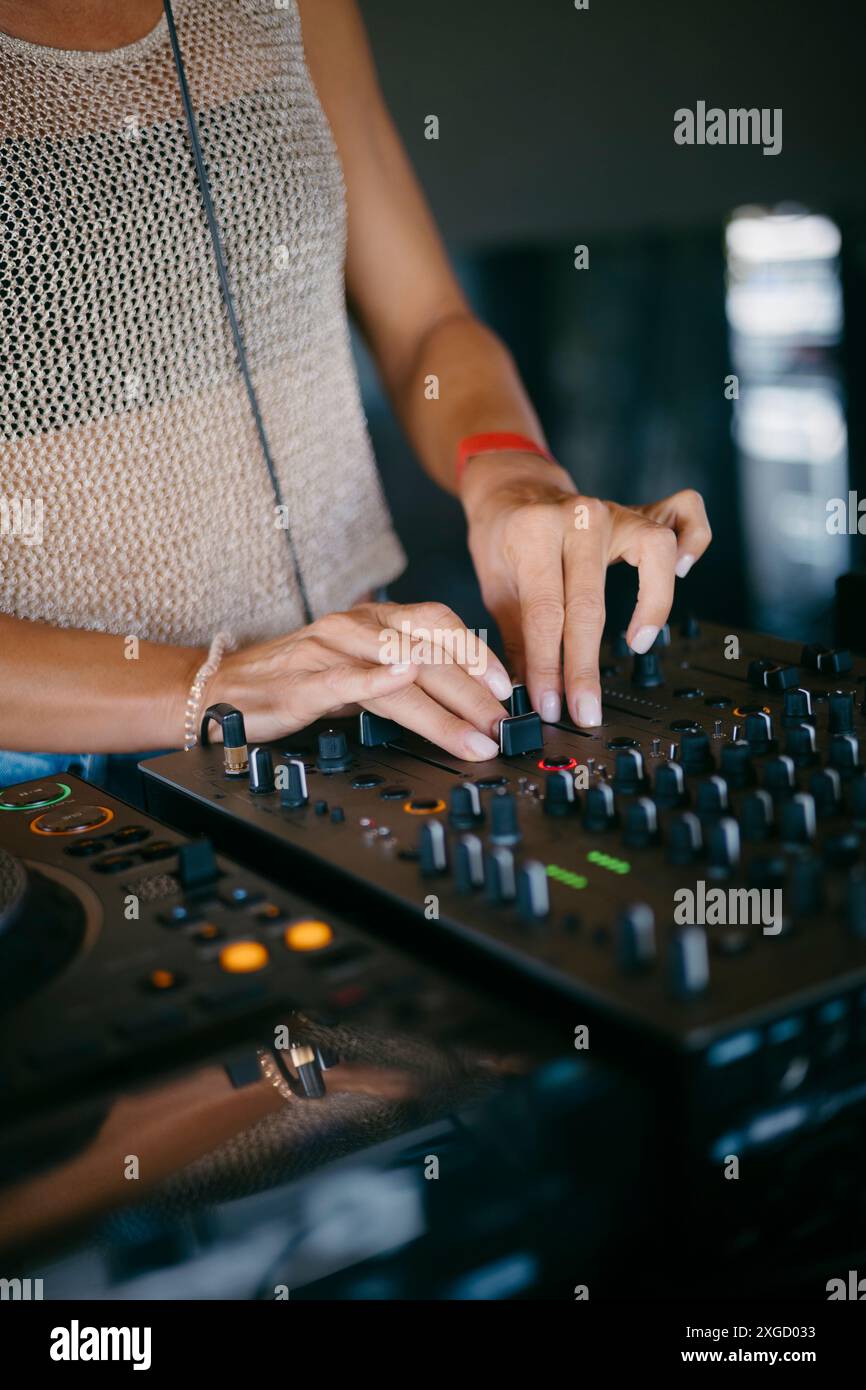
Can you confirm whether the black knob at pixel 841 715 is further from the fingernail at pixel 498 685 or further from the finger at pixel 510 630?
the finger at pixel 510 630

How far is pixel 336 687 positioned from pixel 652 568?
11.3 inches

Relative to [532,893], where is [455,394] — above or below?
above

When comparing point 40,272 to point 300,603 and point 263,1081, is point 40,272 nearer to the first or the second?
point 300,603

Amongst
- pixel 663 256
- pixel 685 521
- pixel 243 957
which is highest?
pixel 663 256

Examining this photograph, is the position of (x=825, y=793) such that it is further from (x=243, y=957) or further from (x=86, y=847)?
(x=86, y=847)

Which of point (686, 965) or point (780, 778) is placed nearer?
point (686, 965)

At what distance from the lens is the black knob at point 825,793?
682 millimetres

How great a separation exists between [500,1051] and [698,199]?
Result: 330 cm

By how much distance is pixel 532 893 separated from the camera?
605 millimetres

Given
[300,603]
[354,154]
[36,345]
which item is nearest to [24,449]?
[36,345]

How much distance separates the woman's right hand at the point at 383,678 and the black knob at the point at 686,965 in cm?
33

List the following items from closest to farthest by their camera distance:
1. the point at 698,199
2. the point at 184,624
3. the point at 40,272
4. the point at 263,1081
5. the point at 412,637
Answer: the point at 263,1081
the point at 412,637
the point at 40,272
the point at 184,624
the point at 698,199

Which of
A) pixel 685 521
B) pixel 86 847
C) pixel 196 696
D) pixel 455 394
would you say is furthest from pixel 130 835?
pixel 455 394

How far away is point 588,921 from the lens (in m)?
0.60
